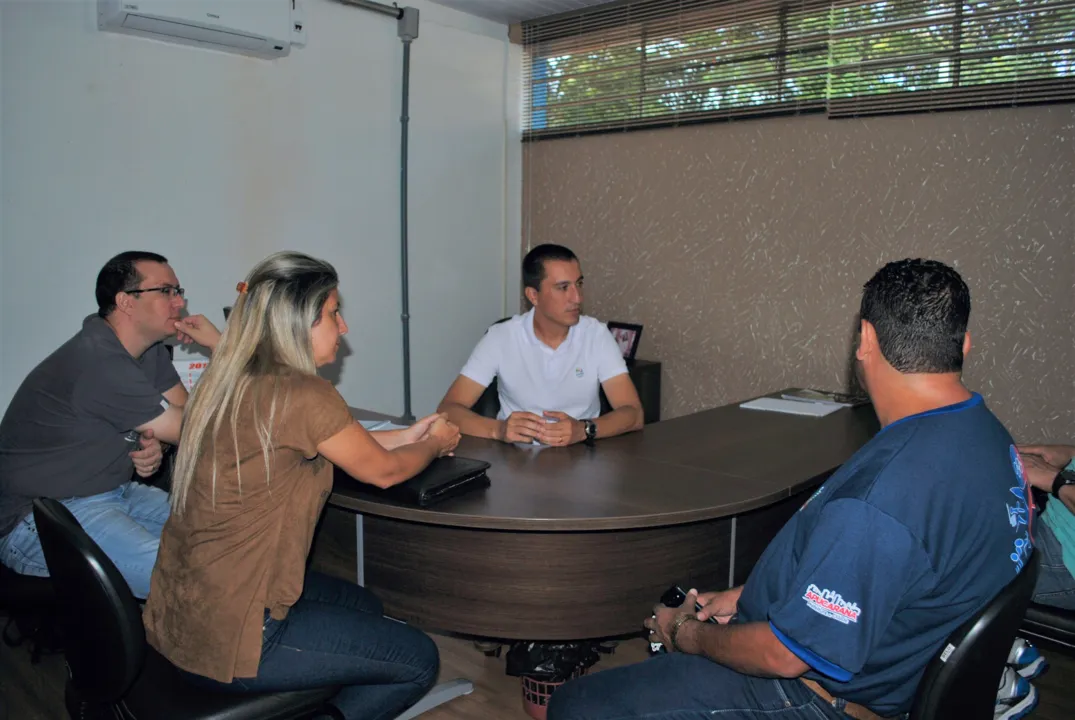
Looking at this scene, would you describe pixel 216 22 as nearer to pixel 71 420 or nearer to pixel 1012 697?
pixel 71 420

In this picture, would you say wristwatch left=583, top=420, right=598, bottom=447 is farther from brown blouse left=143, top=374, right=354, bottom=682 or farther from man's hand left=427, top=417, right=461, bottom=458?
brown blouse left=143, top=374, right=354, bottom=682

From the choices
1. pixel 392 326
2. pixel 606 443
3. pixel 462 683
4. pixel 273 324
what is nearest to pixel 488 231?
pixel 392 326

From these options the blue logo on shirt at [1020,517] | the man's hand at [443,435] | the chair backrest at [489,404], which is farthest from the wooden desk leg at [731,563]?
the chair backrest at [489,404]

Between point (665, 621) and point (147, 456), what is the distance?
1.62m

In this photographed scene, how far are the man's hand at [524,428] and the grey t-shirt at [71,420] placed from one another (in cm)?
100

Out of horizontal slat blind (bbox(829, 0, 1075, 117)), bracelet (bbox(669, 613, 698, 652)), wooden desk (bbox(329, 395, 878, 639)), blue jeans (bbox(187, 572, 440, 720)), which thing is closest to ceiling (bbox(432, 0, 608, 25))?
horizontal slat blind (bbox(829, 0, 1075, 117))

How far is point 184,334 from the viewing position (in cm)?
306

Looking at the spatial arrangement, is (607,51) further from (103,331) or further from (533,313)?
(103,331)

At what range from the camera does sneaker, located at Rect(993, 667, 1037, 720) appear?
5.53 ft

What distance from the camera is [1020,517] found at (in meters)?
1.41

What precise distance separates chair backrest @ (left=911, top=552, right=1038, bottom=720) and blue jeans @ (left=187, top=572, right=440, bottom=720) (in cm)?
103

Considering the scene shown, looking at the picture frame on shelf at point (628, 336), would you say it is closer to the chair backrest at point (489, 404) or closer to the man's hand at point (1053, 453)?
the chair backrest at point (489, 404)

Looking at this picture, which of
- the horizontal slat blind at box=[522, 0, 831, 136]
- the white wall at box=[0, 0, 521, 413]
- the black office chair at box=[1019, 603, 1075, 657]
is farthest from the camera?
the horizontal slat blind at box=[522, 0, 831, 136]

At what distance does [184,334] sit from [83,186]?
0.77m
